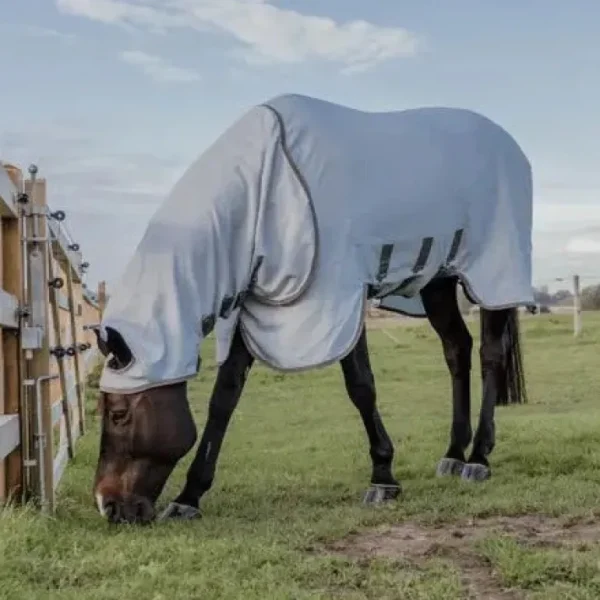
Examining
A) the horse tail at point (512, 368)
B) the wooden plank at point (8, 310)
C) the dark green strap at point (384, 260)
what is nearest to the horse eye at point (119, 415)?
the wooden plank at point (8, 310)

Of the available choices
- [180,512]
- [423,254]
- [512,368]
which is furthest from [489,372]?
[180,512]

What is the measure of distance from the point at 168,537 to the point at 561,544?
4.58ft

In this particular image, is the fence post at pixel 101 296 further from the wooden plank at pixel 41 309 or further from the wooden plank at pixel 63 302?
the wooden plank at pixel 41 309

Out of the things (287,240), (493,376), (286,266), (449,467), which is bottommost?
(449,467)

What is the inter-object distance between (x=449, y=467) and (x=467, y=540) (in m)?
2.16

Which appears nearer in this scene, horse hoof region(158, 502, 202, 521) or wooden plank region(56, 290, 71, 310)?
horse hoof region(158, 502, 202, 521)

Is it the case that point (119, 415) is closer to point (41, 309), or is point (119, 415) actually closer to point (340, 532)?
point (41, 309)

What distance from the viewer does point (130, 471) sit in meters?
4.26

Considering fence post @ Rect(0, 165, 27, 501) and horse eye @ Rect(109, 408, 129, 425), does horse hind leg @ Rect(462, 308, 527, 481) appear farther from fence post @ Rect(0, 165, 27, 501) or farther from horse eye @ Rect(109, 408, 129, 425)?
fence post @ Rect(0, 165, 27, 501)

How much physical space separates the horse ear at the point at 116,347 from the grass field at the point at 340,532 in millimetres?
664

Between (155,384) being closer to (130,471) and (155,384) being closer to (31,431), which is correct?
(130,471)

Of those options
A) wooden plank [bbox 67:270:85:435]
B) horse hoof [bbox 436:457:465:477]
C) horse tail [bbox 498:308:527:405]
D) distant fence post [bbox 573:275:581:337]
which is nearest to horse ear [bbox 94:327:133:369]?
horse hoof [bbox 436:457:465:477]

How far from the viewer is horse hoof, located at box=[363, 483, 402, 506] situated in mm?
5008

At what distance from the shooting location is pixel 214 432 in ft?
15.8
